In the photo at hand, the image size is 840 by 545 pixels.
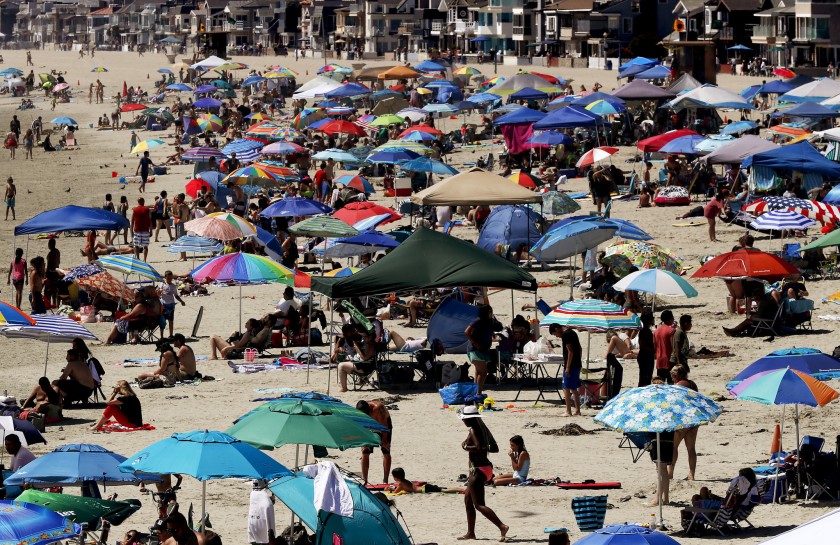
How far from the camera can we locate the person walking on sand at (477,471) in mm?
11891

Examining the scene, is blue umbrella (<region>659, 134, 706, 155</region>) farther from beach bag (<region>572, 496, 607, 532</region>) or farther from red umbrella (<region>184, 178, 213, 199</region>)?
beach bag (<region>572, 496, 607, 532</region>)

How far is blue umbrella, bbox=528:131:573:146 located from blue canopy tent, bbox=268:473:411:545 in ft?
83.5

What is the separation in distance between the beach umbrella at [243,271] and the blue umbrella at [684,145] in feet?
44.1

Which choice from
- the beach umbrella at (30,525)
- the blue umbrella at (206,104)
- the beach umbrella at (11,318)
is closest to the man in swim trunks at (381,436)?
the beach umbrella at (30,525)

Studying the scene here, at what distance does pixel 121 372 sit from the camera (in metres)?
19.5

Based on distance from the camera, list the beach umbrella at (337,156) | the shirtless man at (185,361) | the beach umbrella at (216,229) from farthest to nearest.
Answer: the beach umbrella at (337,156) → the beach umbrella at (216,229) → the shirtless man at (185,361)

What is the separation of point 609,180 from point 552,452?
49.4 feet

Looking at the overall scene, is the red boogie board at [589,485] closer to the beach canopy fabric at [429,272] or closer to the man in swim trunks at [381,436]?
the man in swim trunks at [381,436]

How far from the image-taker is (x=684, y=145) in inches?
1259

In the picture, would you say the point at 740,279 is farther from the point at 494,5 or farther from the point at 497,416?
the point at 494,5

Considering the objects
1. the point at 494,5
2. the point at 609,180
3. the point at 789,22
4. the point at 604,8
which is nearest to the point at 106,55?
the point at 494,5

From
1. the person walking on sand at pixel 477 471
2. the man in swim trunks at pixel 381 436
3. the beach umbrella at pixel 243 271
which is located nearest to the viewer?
the person walking on sand at pixel 477 471

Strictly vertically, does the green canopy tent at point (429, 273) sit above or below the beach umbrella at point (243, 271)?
above

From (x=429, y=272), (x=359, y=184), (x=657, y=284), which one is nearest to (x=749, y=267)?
(x=657, y=284)
